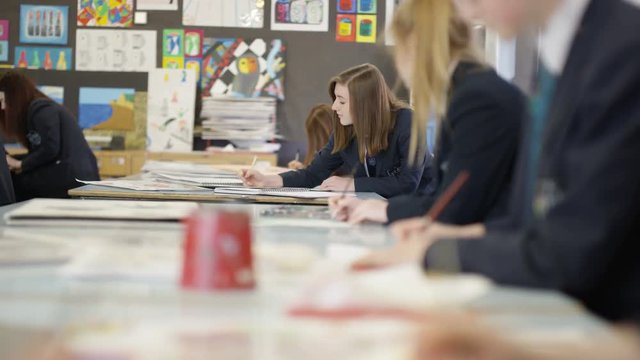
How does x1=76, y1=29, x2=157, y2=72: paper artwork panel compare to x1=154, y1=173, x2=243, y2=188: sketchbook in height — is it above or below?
above

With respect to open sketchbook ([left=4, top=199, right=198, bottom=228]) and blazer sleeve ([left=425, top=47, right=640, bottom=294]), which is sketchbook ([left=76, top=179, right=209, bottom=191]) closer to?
open sketchbook ([left=4, top=199, right=198, bottom=228])

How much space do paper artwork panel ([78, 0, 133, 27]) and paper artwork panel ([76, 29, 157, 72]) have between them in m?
0.05

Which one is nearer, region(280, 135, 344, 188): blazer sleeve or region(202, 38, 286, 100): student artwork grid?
region(280, 135, 344, 188): blazer sleeve

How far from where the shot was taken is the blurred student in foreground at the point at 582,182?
1041mm

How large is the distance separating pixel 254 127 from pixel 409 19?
378 centimetres

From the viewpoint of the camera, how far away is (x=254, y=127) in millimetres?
5613

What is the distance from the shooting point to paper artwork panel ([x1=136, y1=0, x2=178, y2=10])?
18.8 ft

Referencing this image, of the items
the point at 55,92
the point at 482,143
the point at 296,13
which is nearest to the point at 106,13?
the point at 55,92

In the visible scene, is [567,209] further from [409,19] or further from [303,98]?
[303,98]

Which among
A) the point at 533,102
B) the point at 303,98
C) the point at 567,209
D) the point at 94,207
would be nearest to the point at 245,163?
the point at 303,98

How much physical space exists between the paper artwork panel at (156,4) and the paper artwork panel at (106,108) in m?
0.55

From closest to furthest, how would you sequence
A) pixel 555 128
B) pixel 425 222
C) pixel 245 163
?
pixel 555 128 → pixel 425 222 → pixel 245 163

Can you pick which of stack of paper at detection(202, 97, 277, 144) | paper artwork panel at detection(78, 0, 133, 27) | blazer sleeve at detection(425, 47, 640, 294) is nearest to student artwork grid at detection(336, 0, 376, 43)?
stack of paper at detection(202, 97, 277, 144)

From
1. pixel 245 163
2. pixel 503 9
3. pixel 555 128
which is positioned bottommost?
pixel 245 163
